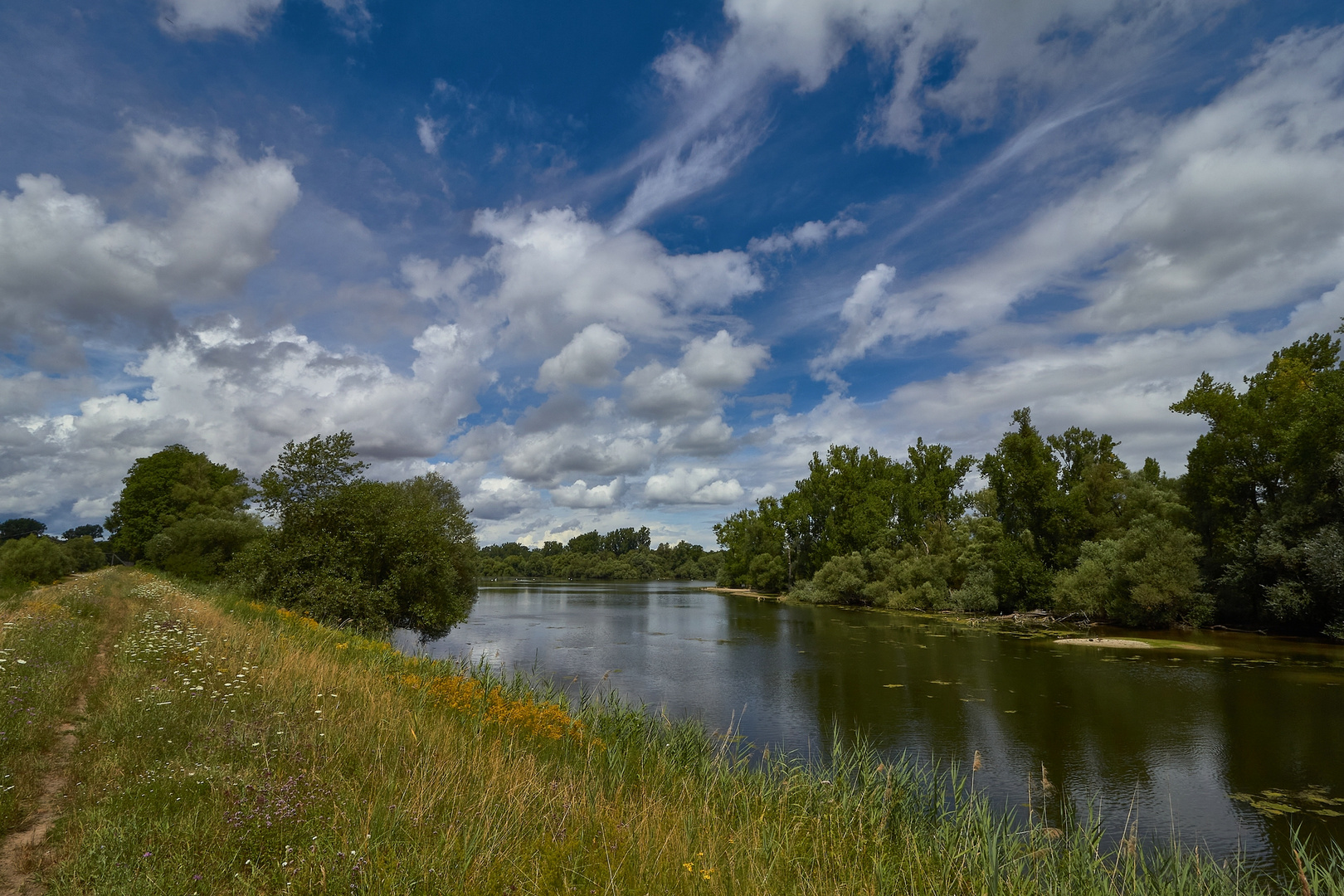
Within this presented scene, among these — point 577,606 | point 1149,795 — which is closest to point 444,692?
point 1149,795

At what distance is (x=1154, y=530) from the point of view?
33812 mm

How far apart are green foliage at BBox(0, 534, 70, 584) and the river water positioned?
846 inches

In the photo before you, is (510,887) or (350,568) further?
(350,568)

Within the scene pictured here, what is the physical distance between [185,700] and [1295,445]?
3779cm

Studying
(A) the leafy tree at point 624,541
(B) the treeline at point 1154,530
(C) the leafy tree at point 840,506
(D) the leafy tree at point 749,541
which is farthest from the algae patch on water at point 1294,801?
(A) the leafy tree at point 624,541

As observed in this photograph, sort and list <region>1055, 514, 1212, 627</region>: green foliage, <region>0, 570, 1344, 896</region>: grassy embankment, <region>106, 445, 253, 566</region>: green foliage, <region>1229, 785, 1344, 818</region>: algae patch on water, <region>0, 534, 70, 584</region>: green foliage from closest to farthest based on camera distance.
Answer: <region>0, 570, 1344, 896</region>: grassy embankment → <region>1229, 785, 1344, 818</region>: algae patch on water → <region>0, 534, 70, 584</region>: green foliage → <region>1055, 514, 1212, 627</region>: green foliage → <region>106, 445, 253, 566</region>: green foliage

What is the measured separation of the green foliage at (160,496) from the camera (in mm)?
50219

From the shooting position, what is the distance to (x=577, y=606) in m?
56.2

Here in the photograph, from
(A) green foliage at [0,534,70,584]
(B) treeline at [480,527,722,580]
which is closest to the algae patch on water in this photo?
(A) green foliage at [0,534,70,584]

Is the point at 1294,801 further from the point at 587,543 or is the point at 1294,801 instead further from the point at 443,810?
the point at 587,543

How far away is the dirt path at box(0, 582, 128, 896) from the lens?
310cm

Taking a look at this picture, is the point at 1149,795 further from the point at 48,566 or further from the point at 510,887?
the point at 48,566

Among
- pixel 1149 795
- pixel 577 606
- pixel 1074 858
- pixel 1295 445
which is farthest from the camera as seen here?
pixel 577 606

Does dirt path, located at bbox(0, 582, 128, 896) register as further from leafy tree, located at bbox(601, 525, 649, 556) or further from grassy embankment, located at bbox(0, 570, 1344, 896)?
leafy tree, located at bbox(601, 525, 649, 556)
